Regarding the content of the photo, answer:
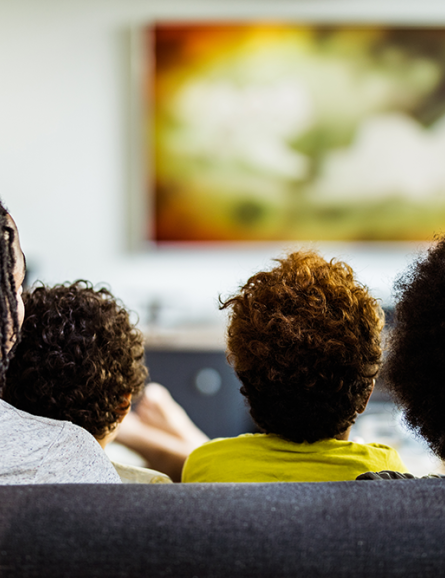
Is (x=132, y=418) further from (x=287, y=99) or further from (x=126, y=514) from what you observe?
(x=287, y=99)

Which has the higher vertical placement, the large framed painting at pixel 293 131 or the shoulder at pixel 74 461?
the large framed painting at pixel 293 131

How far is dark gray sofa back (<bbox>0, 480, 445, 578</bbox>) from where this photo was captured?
1.49ft

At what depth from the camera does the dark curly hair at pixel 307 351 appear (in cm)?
76

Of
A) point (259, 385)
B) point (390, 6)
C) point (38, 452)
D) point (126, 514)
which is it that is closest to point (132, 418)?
point (259, 385)

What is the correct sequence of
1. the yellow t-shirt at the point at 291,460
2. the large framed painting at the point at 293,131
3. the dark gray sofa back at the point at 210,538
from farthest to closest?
1. the large framed painting at the point at 293,131
2. the yellow t-shirt at the point at 291,460
3. the dark gray sofa back at the point at 210,538

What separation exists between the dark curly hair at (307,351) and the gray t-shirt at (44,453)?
26 cm

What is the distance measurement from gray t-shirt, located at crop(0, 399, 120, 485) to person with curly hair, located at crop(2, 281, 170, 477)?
200 mm

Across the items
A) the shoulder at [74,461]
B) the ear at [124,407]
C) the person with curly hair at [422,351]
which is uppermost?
the person with curly hair at [422,351]

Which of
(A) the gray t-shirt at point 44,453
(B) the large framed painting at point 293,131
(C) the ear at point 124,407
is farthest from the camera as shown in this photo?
(B) the large framed painting at point 293,131

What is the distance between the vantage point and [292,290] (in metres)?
0.79

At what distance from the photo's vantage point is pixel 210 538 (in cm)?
46

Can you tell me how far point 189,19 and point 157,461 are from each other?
1.92m

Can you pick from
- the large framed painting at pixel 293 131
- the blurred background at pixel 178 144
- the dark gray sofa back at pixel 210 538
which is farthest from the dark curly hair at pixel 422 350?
the large framed painting at pixel 293 131

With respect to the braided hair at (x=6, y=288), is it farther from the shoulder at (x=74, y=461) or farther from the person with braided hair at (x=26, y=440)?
the shoulder at (x=74, y=461)
